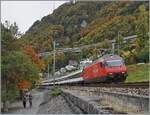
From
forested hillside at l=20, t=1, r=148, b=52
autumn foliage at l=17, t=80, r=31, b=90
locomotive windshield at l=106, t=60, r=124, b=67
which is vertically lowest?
autumn foliage at l=17, t=80, r=31, b=90

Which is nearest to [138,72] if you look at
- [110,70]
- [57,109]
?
[110,70]

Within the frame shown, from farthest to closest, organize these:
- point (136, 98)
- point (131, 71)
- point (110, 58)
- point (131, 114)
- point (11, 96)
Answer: point (131, 71) < point (110, 58) < point (11, 96) < point (136, 98) < point (131, 114)

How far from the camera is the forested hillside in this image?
114188 mm

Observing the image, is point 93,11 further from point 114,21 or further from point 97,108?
point 97,108

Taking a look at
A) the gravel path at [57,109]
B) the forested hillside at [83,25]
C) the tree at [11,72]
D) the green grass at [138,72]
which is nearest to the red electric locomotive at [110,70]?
the gravel path at [57,109]

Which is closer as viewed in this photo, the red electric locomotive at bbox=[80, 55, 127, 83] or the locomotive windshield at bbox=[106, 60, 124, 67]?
the red electric locomotive at bbox=[80, 55, 127, 83]

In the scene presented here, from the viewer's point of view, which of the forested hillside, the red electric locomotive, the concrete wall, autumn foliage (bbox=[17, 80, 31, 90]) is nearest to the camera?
the concrete wall

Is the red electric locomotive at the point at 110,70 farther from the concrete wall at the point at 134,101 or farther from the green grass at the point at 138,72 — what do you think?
the concrete wall at the point at 134,101

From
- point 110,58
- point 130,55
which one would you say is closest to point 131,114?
point 110,58

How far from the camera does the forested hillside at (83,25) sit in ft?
375

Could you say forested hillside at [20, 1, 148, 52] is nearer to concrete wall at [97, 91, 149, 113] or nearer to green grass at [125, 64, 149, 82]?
green grass at [125, 64, 149, 82]

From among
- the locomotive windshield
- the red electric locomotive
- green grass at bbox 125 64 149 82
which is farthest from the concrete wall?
green grass at bbox 125 64 149 82

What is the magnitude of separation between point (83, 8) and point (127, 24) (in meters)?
37.2

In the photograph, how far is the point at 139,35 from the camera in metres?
88.9
